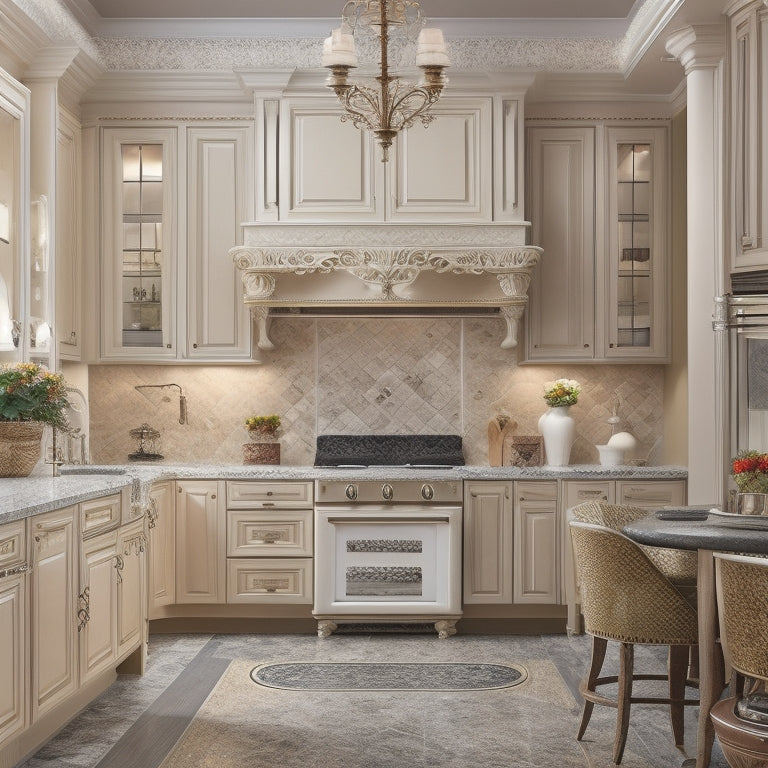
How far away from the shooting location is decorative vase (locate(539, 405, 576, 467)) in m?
5.75

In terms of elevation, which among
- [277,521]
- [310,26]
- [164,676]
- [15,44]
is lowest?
[164,676]

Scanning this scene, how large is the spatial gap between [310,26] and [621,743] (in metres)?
4.13

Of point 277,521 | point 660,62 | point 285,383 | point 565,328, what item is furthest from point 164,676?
point 660,62

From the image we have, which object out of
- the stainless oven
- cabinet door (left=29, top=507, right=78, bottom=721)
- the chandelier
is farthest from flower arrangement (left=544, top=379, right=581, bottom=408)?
cabinet door (left=29, top=507, right=78, bottom=721)

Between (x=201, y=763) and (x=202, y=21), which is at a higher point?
(x=202, y=21)

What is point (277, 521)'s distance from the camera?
5.52m

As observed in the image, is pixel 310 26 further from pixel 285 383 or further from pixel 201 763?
pixel 201 763

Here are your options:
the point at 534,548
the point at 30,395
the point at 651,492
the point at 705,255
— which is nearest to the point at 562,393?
the point at 651,492

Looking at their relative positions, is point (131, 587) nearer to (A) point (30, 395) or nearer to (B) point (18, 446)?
(B) point (18, 446)

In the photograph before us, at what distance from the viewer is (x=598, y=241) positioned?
5.89 m

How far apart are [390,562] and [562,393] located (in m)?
1.34

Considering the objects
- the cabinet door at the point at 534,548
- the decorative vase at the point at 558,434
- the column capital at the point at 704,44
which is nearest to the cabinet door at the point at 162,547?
the cabinet door at the point at 534,548

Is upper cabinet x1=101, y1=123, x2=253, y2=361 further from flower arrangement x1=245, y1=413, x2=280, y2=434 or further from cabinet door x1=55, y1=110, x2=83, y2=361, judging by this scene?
flower arrangement x1=245, y1=413, x2=280, y2=434

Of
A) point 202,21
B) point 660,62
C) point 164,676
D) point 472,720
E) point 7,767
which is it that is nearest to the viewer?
point 7,767
